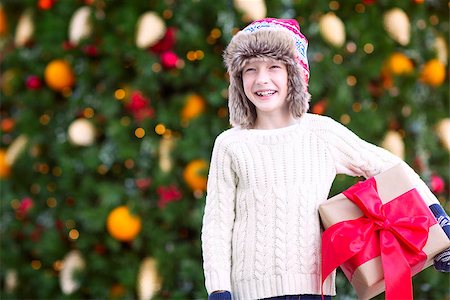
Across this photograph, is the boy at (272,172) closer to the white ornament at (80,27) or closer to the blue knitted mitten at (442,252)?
the blue knitted mitten at (442,252)

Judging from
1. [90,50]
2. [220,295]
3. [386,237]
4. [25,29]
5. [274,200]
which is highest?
[25,29]

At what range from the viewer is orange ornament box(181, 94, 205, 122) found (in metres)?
3.22

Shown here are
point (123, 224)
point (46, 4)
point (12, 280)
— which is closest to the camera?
point (123, 224)

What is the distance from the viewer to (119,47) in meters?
3.30

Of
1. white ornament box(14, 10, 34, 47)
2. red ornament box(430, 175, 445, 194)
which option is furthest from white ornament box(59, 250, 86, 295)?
red ornament box(430, 175, 445, 194)

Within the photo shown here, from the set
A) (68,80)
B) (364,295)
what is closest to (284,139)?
(364,295)

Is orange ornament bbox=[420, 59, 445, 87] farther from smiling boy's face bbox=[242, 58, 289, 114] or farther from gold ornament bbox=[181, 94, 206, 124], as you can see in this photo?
smiling boy's face bbox=[242, 58, 289, 114]

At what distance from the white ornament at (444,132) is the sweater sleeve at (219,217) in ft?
5.41

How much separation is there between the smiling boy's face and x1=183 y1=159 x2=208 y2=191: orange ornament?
119 centimetres

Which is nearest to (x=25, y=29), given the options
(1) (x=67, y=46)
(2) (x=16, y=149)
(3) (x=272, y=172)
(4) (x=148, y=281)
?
(1) (x=67, y=46)

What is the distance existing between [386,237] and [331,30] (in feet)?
4.79

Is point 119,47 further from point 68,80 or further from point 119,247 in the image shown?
point 119,247

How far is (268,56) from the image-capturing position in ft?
6.31

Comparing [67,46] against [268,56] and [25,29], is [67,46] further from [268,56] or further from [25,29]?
[268,56]
